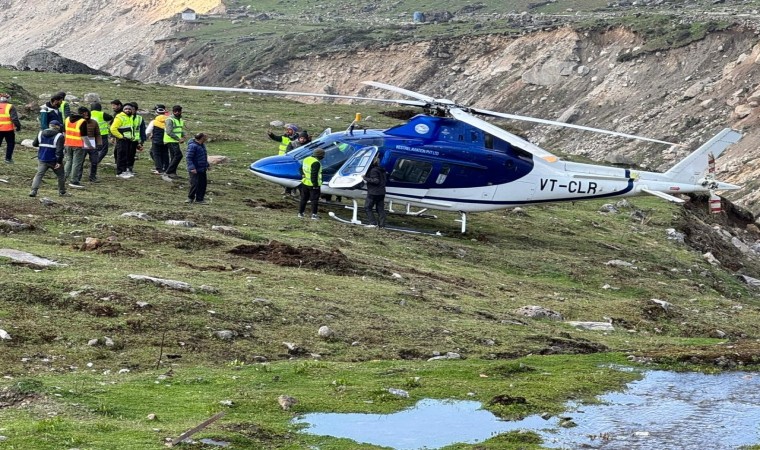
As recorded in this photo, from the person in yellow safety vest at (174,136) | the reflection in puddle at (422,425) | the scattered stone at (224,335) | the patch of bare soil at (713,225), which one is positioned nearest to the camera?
the reflection in puddle at (422,425)

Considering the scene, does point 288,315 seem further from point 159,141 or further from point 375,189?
point 159,141

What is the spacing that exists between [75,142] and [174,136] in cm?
357

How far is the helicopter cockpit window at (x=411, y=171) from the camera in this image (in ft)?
90.7

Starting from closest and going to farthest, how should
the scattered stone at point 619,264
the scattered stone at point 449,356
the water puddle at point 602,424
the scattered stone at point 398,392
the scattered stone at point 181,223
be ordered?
the water puddle at point 602,424, the scattered stone at point 398,392, the scattered stone at point 449,356, the scattered stone at point 181,223, the scattered stone at point 619,264

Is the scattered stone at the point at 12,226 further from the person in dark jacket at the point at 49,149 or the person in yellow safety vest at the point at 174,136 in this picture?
the person in yellow safety vest at the point at 174,136

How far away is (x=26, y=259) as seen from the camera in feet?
60.4

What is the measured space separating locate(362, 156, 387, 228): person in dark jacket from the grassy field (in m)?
0.87

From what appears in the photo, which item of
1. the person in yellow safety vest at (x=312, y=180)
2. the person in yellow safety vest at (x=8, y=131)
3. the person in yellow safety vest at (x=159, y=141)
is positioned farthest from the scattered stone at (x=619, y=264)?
the person in yellow safety vest at (x=8, y=131)

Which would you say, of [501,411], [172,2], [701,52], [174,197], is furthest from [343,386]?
[172,2]

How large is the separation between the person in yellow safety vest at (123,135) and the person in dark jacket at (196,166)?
2517 mm

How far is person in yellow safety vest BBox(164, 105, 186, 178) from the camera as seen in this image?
28.8m

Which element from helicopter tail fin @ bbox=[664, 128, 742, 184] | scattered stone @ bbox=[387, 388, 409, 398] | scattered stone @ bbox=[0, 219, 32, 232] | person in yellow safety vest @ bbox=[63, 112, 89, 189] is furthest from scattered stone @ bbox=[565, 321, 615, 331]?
person in yellow safety vest @ bbox=[63, 112, 89, 189]

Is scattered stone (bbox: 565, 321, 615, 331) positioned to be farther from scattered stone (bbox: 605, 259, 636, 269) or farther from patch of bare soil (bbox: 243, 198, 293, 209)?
patch of bare soil (bbox: 243, 198, 293, 209)

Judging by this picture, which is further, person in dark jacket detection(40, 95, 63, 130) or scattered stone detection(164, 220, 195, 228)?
person in dark jacket detection(40, 95, 63, 130)
